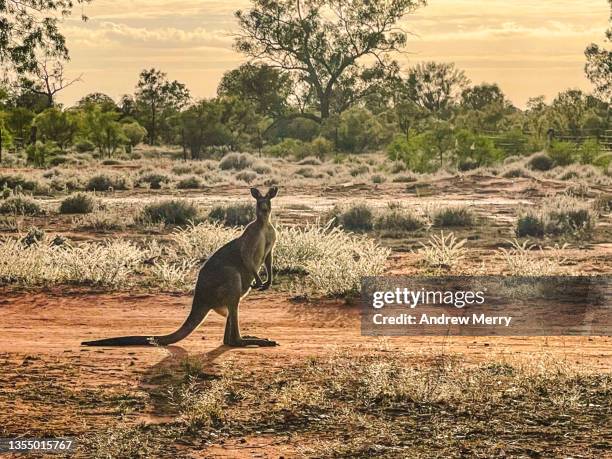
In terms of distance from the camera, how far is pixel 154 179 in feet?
107

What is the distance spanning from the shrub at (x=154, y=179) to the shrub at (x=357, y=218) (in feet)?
36.8

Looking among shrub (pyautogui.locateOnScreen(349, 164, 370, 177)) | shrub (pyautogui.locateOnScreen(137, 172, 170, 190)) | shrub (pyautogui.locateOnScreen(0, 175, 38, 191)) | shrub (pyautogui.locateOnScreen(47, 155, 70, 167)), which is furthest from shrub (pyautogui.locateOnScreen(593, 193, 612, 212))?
shrub (pyautogui.locateOnScreen(47, 155, 70, 167))

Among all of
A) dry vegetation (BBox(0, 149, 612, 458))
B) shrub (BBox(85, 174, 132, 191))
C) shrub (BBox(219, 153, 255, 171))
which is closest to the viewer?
dry vegetation (BBox(0, 149, 612, 458))

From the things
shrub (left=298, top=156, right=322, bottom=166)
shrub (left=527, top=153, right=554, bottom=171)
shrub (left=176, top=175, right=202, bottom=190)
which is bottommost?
shrub (left=176, top=175, right=202, bottom=190)

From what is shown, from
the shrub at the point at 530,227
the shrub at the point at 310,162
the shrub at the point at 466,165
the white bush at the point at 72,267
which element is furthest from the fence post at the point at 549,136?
the white bush at the point at 72,267

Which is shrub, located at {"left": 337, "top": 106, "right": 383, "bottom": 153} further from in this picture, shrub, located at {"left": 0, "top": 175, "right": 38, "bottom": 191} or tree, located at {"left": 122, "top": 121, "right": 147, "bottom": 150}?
shrub, located at {"left": 0, "top": 175, "right": 38, "bottom": 191}

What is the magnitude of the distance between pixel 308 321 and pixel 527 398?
13.2ft

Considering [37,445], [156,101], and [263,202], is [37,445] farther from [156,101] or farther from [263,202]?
[156,101]

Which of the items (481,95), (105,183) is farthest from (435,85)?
(105,183)

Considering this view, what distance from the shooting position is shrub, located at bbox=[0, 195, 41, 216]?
78.7 feet

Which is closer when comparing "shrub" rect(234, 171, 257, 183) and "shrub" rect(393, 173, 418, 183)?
"shrub" rect(393, 173, 418, 183)

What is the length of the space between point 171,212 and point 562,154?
727 inches

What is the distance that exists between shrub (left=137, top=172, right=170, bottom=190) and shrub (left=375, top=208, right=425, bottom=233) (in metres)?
11.8

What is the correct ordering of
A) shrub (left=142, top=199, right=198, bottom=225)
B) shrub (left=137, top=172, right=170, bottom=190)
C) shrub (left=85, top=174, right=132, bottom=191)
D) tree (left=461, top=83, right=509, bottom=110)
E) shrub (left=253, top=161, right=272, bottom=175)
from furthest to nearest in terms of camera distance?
tree (left=461, top=83, right=509, bottom=110) → shrub (left=253, top=161, right=272, bottom=175) → shrub (left=137, top=172, right=170, bottom=190) → shrub (left=85, top=174, right=132, bottom=191) → shrub (left=142, top=199, right=198, bottom=225)
